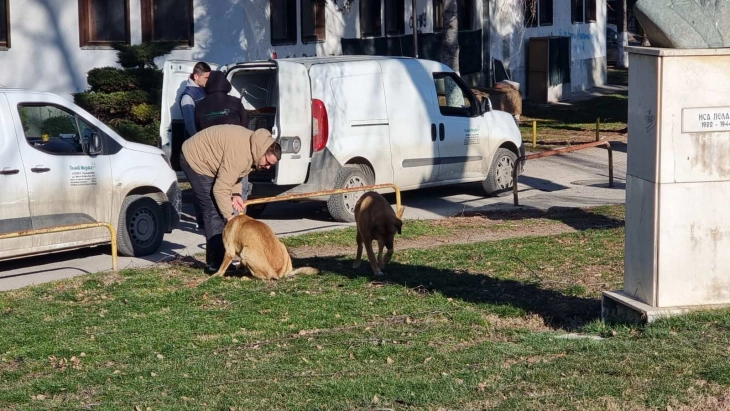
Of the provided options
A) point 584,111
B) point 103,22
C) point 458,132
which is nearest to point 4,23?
point 103,22

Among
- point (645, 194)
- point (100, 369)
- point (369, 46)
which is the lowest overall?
point (100, 369)

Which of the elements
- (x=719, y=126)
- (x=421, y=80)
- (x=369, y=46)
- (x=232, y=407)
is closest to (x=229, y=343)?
(x=232, y=407)

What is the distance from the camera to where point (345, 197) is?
13648 millimetres

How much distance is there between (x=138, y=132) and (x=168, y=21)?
3949 mm

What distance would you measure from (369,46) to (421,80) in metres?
11.8

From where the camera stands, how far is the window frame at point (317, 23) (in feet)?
79.5

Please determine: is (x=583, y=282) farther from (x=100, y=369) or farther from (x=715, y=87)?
(x=100, y=369)

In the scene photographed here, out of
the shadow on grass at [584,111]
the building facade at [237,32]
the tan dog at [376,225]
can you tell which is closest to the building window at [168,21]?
the building facade at [237,32]

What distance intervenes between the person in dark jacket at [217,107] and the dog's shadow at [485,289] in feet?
6.65

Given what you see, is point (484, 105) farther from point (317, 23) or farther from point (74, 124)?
point (317, 23)

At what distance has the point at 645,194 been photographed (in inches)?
282

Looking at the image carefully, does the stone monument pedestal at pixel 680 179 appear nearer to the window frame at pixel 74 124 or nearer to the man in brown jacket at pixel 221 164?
the man in brown jacket at pixel 221 164

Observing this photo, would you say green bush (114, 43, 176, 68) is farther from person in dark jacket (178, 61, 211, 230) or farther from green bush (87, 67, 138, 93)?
person in dark jacket (178, 61, 211, 230)

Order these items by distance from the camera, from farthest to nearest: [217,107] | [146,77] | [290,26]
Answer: [290,26], [146,77], [217,107]
